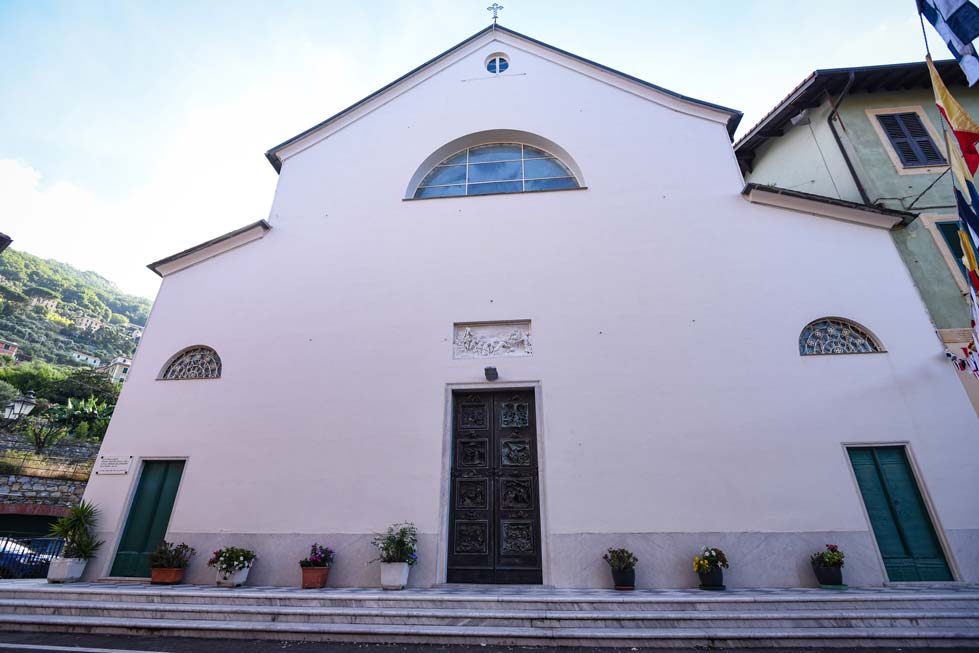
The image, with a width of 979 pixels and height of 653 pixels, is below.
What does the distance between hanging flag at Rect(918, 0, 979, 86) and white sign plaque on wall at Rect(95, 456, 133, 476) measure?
12274 millimetres

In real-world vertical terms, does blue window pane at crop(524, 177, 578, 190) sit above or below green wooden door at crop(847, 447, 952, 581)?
above

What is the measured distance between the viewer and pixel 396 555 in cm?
577

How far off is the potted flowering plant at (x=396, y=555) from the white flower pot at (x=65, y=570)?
4.33 m

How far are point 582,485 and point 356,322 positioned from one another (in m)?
4.59

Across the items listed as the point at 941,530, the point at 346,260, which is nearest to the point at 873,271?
the point at 941,530

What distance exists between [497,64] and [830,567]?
36.6 feet

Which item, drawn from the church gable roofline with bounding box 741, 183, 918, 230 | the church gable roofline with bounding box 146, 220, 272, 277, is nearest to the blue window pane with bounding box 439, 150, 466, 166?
the church gable roofline with bounding box 146, 220, 272, 277

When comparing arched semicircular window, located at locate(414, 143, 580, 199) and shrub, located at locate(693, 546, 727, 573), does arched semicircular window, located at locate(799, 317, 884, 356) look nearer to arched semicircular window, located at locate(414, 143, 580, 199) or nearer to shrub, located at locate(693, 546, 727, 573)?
shrub, located at locate(693, 546, 727, 573)

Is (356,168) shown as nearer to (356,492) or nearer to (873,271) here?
(356,492)

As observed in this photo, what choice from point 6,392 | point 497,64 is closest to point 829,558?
point 497,64

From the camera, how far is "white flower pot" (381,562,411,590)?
5.69 m

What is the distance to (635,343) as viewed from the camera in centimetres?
696

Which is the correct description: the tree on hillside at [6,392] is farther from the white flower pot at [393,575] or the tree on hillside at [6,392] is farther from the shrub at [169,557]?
the white flower pot at [393,575]

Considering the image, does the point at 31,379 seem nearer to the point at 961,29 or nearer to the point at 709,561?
the point at 709,561
